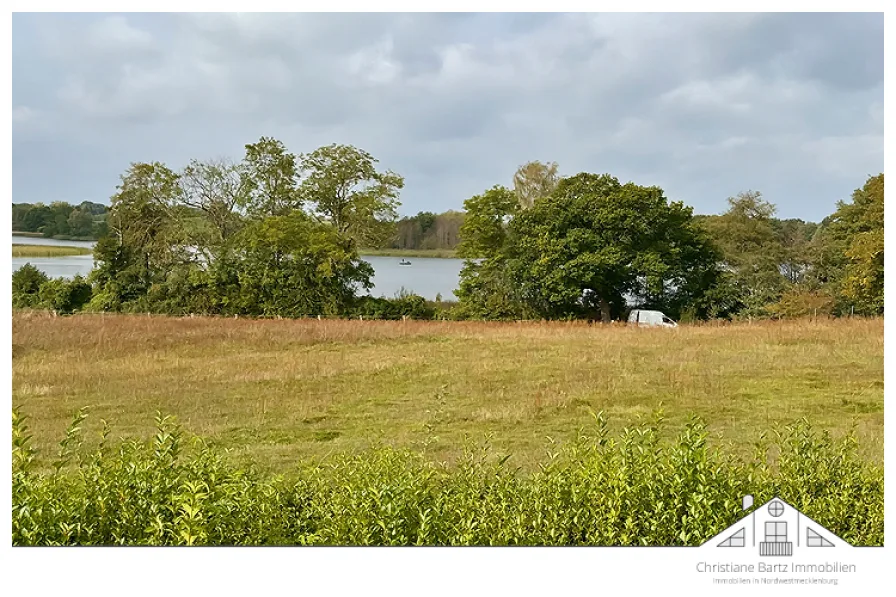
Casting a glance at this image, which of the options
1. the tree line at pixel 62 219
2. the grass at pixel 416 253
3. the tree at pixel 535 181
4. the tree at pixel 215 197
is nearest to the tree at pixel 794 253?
the tree at pixel 535 181

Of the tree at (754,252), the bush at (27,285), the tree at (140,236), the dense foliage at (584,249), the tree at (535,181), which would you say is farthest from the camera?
the dense foliage at (584,249)

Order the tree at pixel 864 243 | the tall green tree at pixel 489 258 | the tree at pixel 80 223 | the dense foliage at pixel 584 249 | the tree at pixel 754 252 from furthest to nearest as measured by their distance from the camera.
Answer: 1. the dense foliage at pixel 584 249
2. the tall green tree at pixel 489 258
3. the tree at pixel 754 252
4. the tree at pixel 80 223
5. the tree at pixel 864 243

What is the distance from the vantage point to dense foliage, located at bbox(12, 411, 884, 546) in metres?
1.40

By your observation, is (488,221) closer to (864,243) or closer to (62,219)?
(864,243)

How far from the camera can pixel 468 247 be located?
4.79m

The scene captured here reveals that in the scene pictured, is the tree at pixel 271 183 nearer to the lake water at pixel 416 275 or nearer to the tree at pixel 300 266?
the tree at pixel 300 266

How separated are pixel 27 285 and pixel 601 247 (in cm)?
389

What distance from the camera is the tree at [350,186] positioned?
4359 millimetres

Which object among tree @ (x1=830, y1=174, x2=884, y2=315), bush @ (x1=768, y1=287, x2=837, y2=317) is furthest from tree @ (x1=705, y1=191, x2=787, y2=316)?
tree @ (x1=830, y1=174, x2=884, y2=315)

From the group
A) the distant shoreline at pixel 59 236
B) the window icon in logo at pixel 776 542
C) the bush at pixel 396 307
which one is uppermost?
the distant shoreline at pixel 59 236

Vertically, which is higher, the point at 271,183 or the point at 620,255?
the point at 271,183

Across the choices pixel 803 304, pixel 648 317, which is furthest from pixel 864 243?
pixel 648 317
